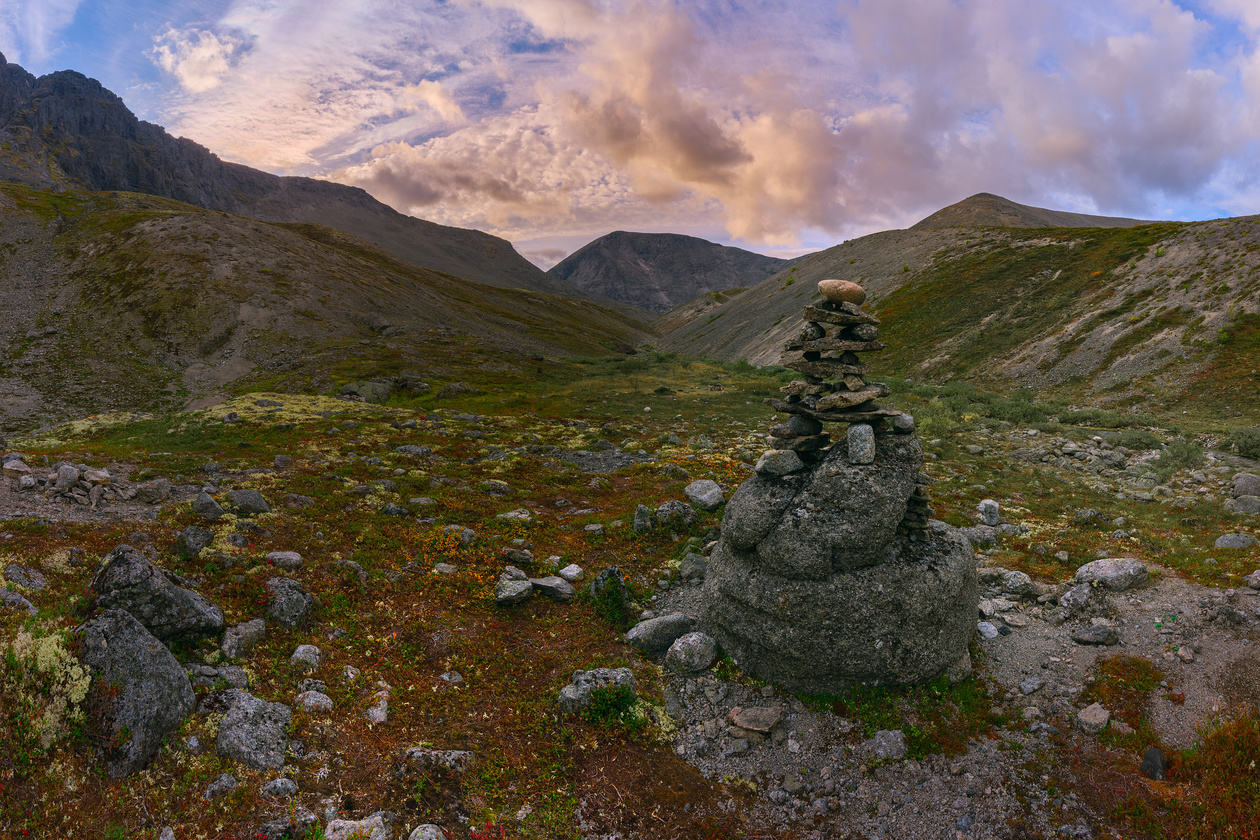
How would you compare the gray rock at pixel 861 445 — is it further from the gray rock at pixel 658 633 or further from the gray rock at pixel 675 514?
the gray rock at pixel 675 514

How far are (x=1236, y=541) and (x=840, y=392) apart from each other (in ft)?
36.7

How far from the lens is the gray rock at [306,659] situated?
948 cm

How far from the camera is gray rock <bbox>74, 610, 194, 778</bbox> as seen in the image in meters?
6.60

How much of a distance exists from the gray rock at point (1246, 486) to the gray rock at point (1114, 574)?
365 inches

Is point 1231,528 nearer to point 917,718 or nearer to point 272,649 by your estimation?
point 917,718

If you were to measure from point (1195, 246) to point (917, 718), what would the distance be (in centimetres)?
6797

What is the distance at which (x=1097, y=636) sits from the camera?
34.6 ft

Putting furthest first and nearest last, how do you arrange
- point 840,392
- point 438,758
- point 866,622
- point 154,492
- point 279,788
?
point 154,492 < point 840,392 < point 866,622 < point 438,758 < point 279,788

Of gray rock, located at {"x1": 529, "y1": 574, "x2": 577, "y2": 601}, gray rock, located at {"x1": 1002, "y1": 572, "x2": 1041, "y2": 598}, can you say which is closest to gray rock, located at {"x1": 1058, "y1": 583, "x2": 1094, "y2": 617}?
gray rock, located at {"x1": 1002, "y1": 572, "x2": 1041, "y2": 598}

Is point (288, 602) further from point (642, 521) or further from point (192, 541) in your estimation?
point (642, 521)

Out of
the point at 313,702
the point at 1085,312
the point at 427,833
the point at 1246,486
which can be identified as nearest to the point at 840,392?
the point at 427,833

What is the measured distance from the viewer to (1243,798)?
22.4 ft

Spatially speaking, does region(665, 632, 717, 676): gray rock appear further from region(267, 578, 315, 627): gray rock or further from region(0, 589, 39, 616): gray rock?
region(0, 589, 39, 616): gray rock

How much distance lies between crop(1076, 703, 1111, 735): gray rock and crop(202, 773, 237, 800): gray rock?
12.7m
